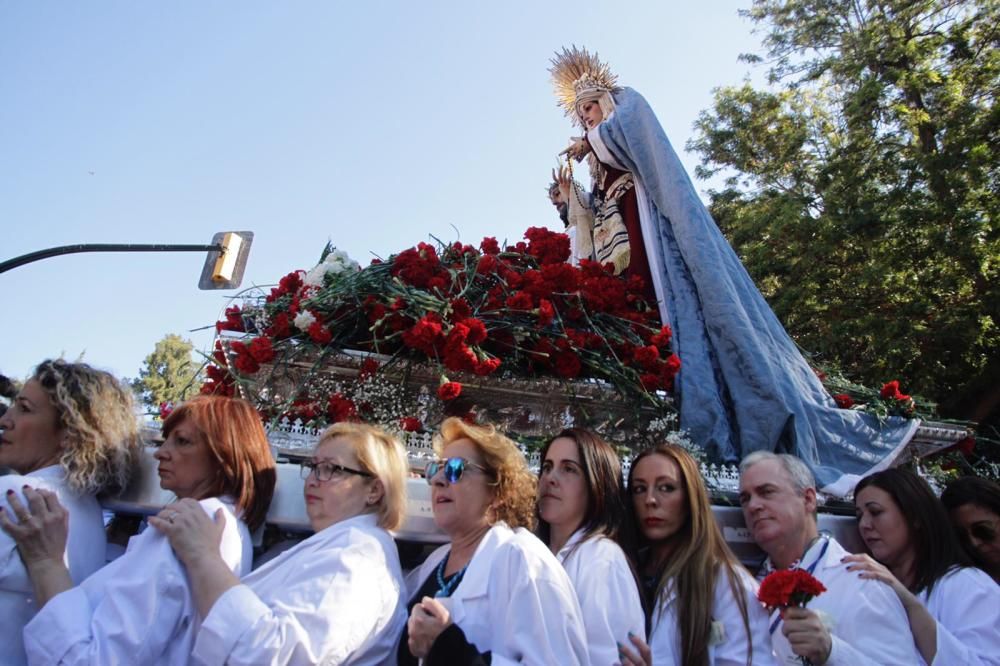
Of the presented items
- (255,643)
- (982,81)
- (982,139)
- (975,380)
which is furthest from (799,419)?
(982,81)

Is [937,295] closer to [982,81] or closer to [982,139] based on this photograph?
[982,139]

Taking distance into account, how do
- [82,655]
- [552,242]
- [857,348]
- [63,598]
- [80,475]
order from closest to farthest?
[82,655]
[63,598]
[80,475]
[552,242]
[857,348]

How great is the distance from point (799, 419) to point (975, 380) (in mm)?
9611

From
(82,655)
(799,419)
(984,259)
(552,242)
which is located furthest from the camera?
(984,259)

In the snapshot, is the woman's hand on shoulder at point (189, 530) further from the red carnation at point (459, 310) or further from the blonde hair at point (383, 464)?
the red carnation at point (459, 310)

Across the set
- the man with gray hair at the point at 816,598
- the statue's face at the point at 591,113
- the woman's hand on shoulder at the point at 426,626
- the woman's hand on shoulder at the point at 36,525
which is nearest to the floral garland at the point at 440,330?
the man with gray hair at the point at 816,598

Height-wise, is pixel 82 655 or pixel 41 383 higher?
pixel 41 383

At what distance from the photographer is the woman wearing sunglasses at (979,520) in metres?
3.31

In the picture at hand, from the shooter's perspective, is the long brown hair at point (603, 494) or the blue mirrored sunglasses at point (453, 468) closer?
the blue mirrored sunglasses at point (453, 468)

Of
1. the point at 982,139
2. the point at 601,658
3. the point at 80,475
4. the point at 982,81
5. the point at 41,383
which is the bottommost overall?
the point at 601,658

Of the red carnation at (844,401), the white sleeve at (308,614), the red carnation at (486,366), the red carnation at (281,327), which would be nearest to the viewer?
the white sleeve at (308,614)

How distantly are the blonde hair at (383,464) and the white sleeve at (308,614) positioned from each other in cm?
25

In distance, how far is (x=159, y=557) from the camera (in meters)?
2.15

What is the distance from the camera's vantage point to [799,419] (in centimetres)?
445
